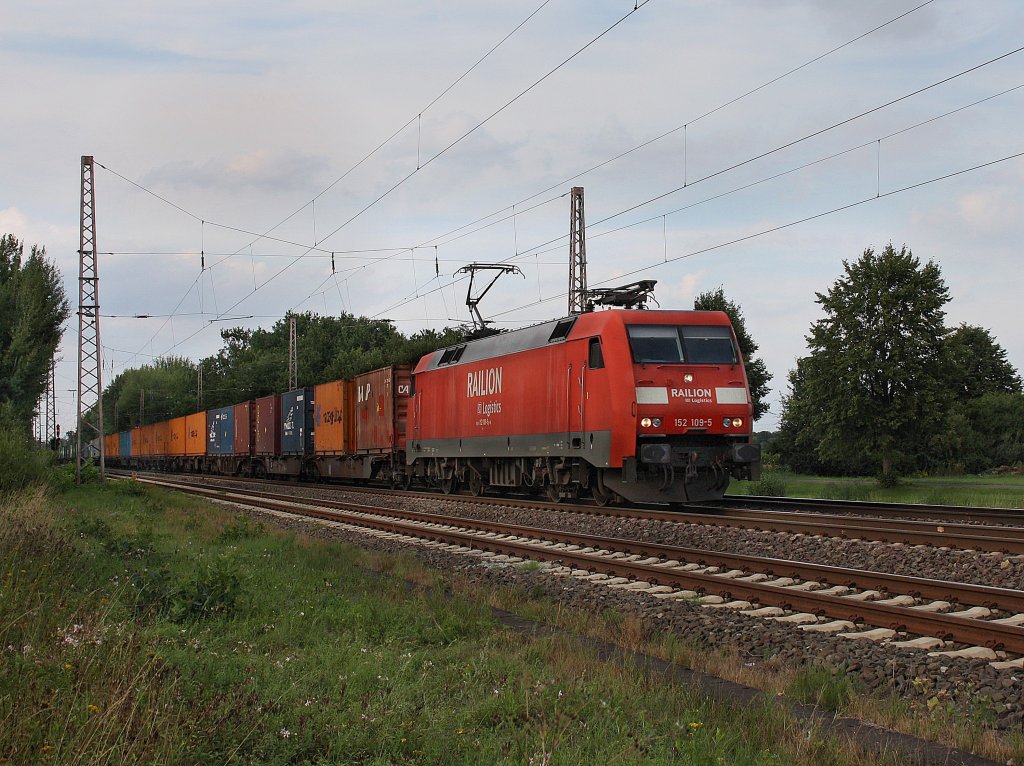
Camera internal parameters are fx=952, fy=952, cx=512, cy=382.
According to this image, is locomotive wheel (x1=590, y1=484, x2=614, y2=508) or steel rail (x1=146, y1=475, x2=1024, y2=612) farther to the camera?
locomotive wheel (x1=590, y1=484, x2=614, y2=508)

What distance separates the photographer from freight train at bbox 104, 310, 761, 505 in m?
17.1

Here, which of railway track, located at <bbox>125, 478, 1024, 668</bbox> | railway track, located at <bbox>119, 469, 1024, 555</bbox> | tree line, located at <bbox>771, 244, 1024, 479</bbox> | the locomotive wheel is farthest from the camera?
tree line, located at <bbox>771, 244, 1024, 479</bbox>

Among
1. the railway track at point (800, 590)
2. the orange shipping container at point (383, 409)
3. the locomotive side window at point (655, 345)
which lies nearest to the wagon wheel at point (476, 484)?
the orange shipping container at point (383, 409)

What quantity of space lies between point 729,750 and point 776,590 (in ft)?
14.6

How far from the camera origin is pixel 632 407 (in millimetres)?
16906

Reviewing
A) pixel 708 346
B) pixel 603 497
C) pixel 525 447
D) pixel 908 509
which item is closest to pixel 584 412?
pixel 603 497

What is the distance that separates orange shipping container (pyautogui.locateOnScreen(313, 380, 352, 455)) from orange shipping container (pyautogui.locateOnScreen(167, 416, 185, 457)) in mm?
27630

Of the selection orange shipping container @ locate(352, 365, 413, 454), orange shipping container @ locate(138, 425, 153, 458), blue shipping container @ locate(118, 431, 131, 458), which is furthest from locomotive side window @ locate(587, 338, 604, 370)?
blue shipping container @ locate(118, 431, 131, 458)

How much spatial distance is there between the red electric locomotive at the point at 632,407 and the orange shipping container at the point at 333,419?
1416 centimetres

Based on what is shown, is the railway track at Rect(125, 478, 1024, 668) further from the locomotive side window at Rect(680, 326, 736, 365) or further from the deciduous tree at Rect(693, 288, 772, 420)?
the deciduous tree at Rect(693, 288, 772, 420)

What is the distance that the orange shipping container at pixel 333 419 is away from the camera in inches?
1352

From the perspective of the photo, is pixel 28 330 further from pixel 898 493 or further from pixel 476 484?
pixel 898 493

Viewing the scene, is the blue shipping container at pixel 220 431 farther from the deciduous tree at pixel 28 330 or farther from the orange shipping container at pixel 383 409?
the orange shipping container at pixel 383 409

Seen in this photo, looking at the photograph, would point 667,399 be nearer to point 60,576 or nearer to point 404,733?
point 60,576
